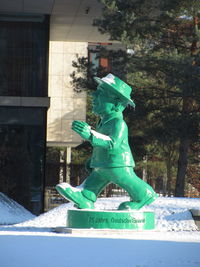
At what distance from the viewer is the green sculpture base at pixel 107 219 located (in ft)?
35.3

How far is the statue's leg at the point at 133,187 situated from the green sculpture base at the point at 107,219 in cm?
21

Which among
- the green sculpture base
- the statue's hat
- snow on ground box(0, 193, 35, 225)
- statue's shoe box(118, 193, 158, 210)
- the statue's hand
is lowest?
snow on ground box(0, 193, 35, 225)

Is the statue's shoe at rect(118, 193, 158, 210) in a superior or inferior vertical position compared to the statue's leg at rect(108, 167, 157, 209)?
inferior

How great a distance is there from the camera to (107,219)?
35.3ft

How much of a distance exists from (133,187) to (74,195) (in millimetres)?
817

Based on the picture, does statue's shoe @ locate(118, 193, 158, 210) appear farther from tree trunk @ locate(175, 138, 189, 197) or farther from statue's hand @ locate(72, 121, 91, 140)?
tree trunk @ locate(175, 138, 189, 197)

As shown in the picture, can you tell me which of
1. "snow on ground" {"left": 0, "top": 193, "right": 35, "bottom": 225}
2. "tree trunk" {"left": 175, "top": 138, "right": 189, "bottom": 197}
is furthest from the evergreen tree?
"snow on ground" {"left": 0, "top": 193, "right": 35, "bottom": 225}

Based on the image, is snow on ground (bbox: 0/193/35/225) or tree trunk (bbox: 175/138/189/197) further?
tree trunk (bbox: 175/138/189/197)

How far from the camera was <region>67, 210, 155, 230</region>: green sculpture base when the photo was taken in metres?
10.8

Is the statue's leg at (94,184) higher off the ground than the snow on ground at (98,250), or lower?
higher

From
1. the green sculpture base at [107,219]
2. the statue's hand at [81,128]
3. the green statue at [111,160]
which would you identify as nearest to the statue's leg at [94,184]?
the green statue at [111,160]

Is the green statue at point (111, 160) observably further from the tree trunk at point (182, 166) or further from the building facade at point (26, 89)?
the tree trunk at point (182, 166)

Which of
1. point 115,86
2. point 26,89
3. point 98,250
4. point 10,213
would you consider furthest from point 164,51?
point 98,250

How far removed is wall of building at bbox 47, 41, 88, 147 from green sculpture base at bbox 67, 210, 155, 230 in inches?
852
